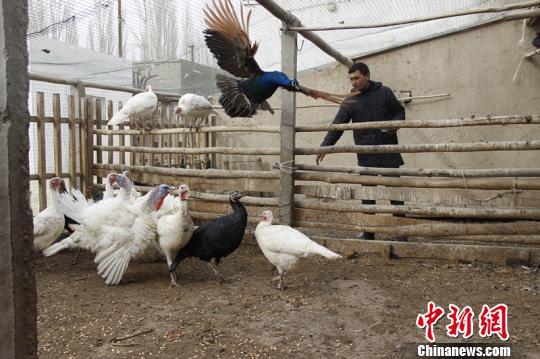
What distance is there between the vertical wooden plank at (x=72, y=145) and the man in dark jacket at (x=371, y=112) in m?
3.44

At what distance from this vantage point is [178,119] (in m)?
7.45

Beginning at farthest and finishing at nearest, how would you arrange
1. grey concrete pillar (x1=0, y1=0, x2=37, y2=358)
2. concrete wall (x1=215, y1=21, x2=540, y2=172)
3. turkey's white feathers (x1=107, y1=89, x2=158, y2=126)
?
turkey's white feathers (x1=107, y1=89, x2=158, y2=126) < concrete wall (x1=215, y1=21, x2=540, y2=172) < grey concrete pillar (x1=0, y1=0, x2=37, y2=358)

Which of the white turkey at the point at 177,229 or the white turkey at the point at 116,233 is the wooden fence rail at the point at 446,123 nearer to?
the white turkey at the point at 177,229

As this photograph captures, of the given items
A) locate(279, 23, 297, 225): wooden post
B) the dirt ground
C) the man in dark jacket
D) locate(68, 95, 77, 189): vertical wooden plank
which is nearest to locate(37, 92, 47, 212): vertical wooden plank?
locate(68, 95, 77, 189): vertical wooden plank

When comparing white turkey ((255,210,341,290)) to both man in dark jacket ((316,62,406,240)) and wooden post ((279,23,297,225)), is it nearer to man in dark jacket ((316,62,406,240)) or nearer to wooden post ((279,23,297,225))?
wooden post ((279,23,297,225))

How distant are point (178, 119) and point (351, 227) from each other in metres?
4.09

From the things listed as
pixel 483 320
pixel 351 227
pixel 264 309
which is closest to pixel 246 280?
pixel 264 309

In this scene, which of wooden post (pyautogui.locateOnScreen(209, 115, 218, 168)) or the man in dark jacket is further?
wooden post (pyautogui.locateOnScreen(209, 115, 218, 168))

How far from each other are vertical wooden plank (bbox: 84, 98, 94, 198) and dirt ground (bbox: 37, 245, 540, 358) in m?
1.84

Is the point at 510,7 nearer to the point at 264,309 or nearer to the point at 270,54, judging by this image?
the point at 264,309

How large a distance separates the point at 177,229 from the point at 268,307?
3.71ft

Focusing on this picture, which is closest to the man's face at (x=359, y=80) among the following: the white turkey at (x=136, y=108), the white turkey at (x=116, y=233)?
the white turkey at (x=116, y=233)

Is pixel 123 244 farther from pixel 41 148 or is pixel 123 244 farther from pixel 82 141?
pixel 82 141

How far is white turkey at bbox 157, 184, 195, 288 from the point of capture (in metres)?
3.91
